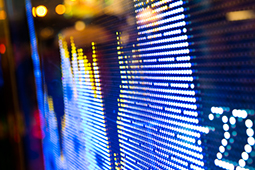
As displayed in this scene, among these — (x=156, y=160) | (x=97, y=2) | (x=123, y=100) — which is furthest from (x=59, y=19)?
(x=156, y=160)

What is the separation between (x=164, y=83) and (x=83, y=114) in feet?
1.45

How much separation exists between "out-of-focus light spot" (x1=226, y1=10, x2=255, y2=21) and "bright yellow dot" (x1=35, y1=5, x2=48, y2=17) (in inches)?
33.3

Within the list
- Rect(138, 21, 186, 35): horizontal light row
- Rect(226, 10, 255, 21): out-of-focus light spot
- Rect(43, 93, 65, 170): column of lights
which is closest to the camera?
Rect(226, 10, 255, 21): out-of-focus light spot

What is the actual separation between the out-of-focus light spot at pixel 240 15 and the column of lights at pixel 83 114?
18.6 inches

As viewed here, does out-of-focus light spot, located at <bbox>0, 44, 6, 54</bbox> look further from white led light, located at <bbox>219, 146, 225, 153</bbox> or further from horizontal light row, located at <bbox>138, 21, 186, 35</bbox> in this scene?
white led light, located at <bbox>219, 146, 225, 153</bbox>

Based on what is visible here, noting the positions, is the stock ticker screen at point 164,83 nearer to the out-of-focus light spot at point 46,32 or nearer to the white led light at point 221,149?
the white led light at point 221,149

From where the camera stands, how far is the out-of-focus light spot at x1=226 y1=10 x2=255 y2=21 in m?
0.31

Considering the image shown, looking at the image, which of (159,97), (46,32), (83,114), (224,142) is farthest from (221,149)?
(46,32)

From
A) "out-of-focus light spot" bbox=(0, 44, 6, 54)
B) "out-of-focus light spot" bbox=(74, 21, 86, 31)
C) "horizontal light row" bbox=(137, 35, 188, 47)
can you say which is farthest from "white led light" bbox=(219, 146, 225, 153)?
"out-of-focus light spot" bbox=(0, 44, 6, 54)

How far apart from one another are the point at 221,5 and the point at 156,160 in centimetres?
35

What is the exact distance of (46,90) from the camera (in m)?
1.11

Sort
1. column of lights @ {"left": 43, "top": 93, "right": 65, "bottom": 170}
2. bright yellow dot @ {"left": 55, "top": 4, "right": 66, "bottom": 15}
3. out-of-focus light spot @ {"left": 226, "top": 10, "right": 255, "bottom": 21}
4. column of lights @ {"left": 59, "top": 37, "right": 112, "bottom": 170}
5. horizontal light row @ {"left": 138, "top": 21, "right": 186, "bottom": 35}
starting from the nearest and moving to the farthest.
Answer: out-of-focus light spot @ {"left": 226, "top": 10, "right": 255, "bottom": 21}, horizontal light row @ {"left": 138, "top": 21, "right": 186, "bottom": 35}, column of lights @ {"left": 59, "top": 37, "right": 112, "bottom": 170}, bright yellow dot @ {"left": 55, "top": 4, "right": 66, "bottom": 15}, column of lights @ {"left": 43, "top": 93, "right": 65, "bottom": 170}

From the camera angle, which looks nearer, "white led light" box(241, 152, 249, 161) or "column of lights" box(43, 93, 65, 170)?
"white led light" box(241, 152, 249, 161)

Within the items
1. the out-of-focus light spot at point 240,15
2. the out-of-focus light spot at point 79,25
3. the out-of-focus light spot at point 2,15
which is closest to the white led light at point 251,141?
the out-of-focus light spot at point 240,15
